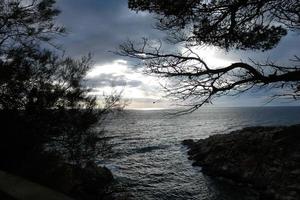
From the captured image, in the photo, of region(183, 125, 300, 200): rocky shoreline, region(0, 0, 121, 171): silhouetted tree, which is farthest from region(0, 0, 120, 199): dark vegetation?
region(183, 125, 300, 200): rocky shoreline

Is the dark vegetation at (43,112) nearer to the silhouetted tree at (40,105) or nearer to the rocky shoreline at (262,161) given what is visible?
the silhouetted tree at (40,105)

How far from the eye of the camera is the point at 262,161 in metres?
30.1

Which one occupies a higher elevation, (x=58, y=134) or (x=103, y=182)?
(x=58, y=134)

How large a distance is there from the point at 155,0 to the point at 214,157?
2946cm

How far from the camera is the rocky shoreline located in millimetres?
24812

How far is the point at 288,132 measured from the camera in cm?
3578

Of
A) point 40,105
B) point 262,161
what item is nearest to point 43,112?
point 40,105

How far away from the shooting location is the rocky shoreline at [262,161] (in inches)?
977

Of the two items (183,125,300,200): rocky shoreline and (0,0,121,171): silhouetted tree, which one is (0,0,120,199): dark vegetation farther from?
(183,125,300,200): rocky shoreline

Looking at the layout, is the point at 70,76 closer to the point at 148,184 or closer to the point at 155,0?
the point at 155,0

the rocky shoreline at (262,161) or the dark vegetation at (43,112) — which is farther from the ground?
the dark vegetation at (43,112)

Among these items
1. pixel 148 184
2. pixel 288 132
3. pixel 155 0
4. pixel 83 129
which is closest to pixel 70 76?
pixel 83 129

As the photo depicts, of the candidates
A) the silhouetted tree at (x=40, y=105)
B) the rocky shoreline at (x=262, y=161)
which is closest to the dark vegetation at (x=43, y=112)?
the silhouetted tree at (x=40, y=105)

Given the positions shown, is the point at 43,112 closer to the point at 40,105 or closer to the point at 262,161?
the point at 40,105
